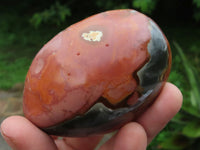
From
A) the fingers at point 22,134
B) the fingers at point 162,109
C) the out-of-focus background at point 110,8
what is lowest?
the out-of-focus background at point 110,8

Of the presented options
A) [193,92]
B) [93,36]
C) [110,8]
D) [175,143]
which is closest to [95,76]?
[93,36]

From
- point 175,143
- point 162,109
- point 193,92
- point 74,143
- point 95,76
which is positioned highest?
point 95,76

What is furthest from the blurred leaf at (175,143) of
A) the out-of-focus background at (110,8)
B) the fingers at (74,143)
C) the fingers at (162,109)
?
the fingers at (162,109)

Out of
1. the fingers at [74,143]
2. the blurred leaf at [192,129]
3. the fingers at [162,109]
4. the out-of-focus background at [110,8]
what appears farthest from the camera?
the out-of-focus background at [110,8]

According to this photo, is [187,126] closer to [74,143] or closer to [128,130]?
[74,143]

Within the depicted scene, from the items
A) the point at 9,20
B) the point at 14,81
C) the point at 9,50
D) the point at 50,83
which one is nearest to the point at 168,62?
the point at 50,83

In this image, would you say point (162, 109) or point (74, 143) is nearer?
point (162, 109)

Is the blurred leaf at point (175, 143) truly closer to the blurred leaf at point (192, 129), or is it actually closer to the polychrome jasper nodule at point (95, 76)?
the blurred leaf at point (192, 129)
